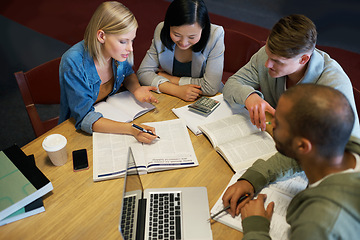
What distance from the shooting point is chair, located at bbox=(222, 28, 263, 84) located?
1916 mm

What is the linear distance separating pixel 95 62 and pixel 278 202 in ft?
3.46

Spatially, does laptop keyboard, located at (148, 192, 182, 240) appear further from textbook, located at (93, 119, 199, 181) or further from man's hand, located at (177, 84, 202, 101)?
man's hand, located at (177, 84, 202, 101)

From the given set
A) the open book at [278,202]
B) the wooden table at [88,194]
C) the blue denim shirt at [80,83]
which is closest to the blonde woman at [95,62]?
the blue denim shirt at [80,83]

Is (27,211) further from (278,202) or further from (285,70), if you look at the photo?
(285,70)

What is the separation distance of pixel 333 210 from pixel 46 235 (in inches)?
34.5

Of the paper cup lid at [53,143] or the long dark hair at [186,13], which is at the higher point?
the long dark hair at [186,13]

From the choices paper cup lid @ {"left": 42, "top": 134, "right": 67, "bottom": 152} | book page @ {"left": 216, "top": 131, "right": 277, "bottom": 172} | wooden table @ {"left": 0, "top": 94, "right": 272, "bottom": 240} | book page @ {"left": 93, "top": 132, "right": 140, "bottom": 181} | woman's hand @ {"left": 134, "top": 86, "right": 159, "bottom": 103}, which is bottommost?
wooden table @ {"left": 0, "top": 94, "right": 272, "bottom": 240}

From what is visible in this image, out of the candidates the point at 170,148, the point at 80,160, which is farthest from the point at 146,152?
the point at 80,160

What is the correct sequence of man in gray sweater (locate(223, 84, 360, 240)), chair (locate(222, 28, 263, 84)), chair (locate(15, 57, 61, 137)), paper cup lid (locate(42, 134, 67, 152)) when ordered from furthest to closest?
chair (locate(222, 28, 263, 84)), chair (locate(15, 57, 61, 137)), paper cup lid (locate(42, 134, 67, 152)), man in gray sweater (locate(223, 84, 360, 240))

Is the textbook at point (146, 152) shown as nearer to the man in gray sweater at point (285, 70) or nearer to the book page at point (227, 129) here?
the book page at point (227, 129)

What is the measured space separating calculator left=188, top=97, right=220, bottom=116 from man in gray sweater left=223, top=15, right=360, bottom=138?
8 centimetres

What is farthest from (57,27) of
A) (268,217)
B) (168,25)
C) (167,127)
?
(268,217)

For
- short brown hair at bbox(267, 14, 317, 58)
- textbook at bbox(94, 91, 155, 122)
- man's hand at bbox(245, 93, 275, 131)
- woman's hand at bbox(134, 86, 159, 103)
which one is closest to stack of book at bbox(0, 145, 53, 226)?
textbook at bbox(94, 91, 155, 122)

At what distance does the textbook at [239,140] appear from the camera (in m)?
1.21
